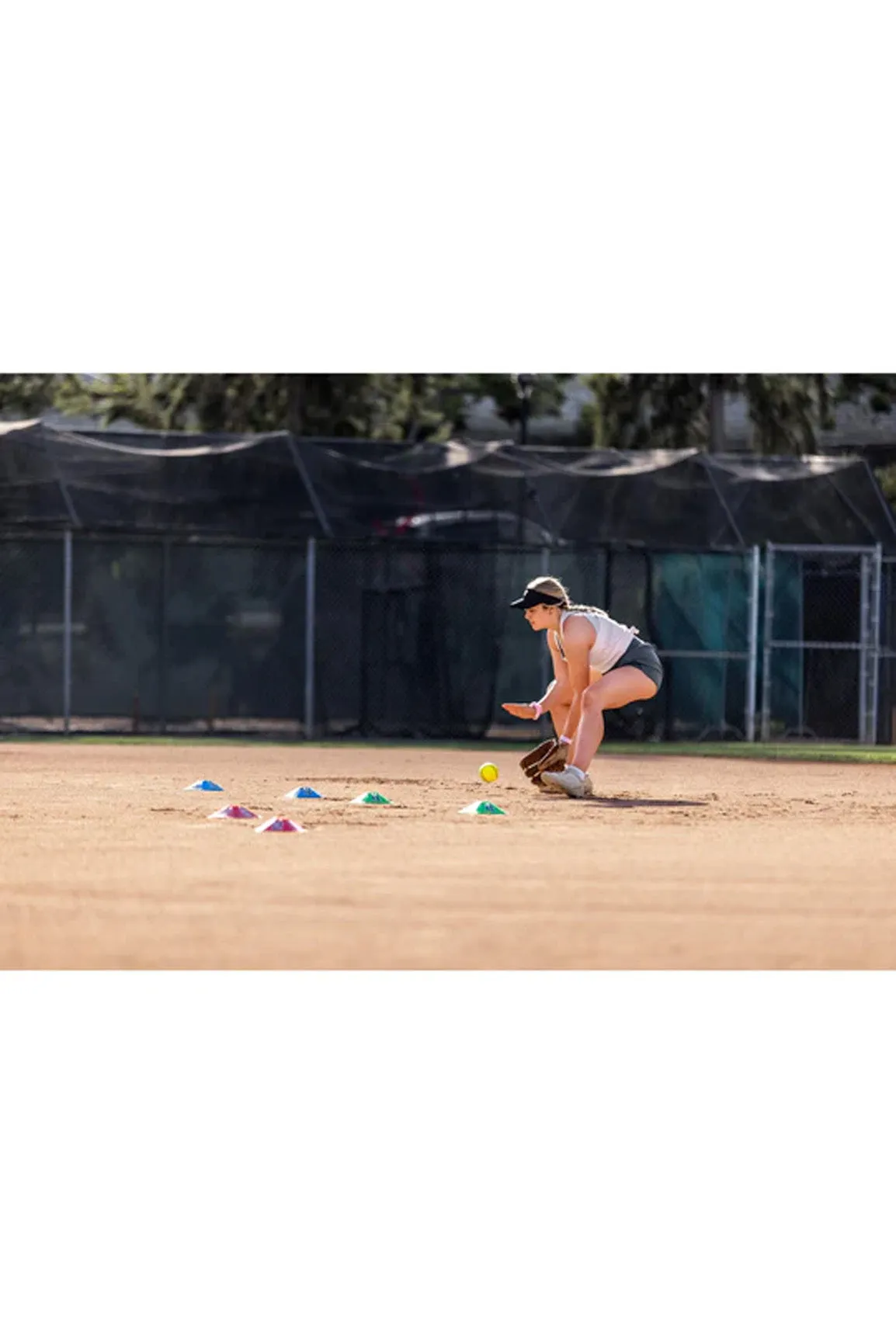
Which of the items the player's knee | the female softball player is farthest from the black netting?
the player's knee

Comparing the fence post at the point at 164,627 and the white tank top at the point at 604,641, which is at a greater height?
the white tank top at the point at 604,641

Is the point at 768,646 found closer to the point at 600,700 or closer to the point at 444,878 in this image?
the point at 600,700

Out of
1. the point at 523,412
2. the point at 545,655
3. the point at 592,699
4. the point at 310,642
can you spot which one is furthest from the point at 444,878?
the point at 523,412

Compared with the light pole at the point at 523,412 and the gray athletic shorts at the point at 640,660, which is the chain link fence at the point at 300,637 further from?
the gray athletic shorts at the point at 640,660

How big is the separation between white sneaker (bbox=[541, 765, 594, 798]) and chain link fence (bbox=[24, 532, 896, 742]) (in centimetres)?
915

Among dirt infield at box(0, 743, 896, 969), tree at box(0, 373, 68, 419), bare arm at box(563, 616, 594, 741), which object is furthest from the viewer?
tree at box(0, 373, 68, 419)

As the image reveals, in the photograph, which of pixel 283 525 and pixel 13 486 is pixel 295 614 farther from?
pixel 13 486

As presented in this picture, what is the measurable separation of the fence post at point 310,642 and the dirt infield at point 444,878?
285 inches

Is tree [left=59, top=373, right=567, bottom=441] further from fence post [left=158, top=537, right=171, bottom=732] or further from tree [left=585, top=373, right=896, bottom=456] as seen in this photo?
fence post [left=158, top=537, right=171, bottom=732]

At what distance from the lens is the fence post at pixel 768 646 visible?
76.8 ft

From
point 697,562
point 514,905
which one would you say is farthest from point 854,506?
point 514,905

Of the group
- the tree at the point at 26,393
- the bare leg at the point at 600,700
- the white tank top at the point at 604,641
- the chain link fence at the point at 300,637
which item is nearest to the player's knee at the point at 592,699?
the bare leg at the point at 600,700

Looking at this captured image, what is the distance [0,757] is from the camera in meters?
18.2

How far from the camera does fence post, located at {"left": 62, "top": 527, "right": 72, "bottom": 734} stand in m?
22.1
